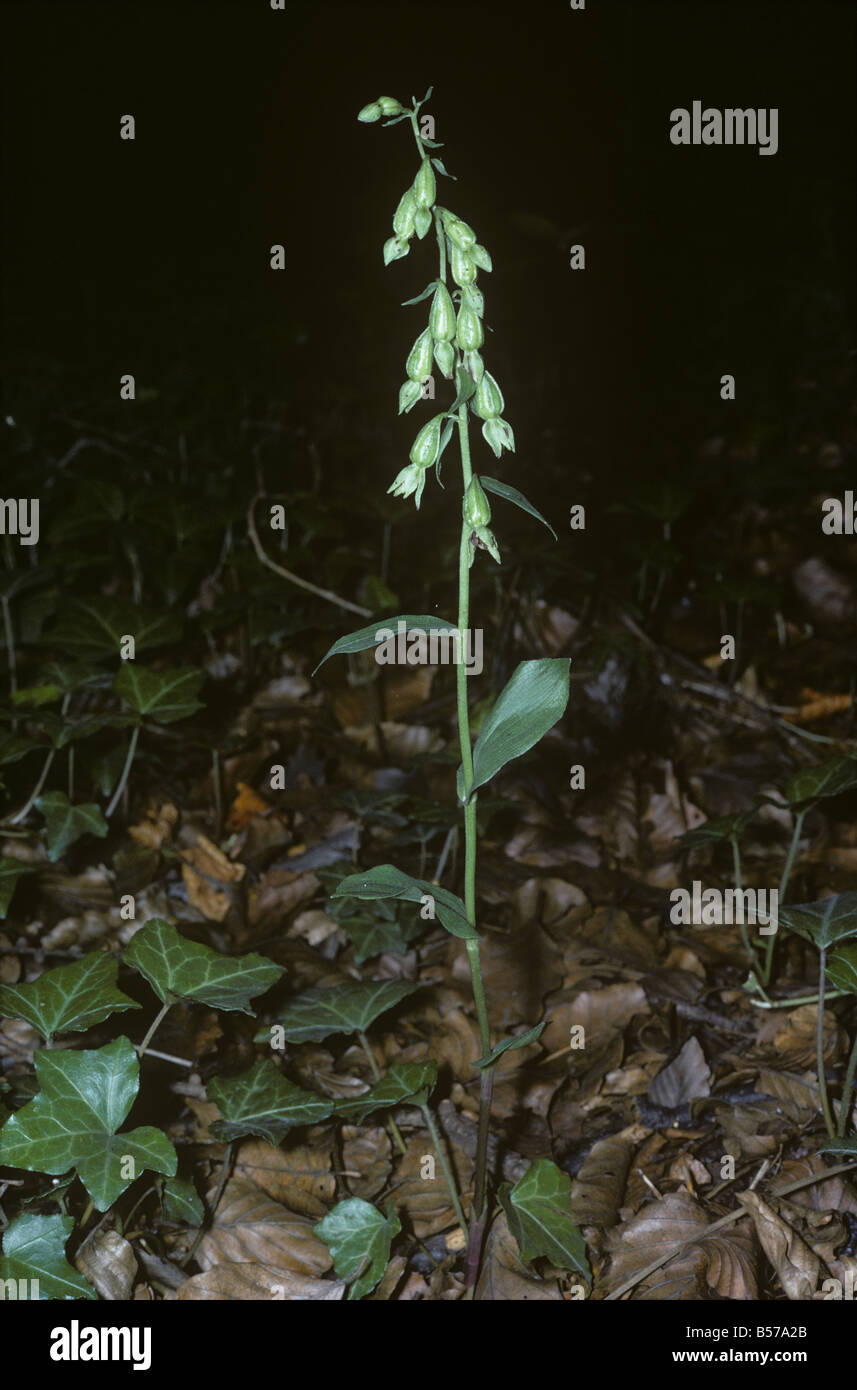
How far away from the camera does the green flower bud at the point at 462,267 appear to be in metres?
1.30

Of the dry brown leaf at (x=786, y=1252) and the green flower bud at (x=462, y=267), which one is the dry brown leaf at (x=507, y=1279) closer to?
the dry brown leaf at (x=786, y=1252)

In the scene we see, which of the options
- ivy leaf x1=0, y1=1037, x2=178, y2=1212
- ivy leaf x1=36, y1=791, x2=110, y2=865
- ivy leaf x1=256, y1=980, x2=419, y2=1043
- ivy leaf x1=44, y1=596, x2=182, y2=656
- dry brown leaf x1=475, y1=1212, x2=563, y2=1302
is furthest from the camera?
ivy leaf x1=44, y1=596, x2=182, y2=656

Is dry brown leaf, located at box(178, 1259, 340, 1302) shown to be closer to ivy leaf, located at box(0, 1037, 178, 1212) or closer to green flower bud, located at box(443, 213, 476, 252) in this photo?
ivy leaf, located at box(0, 1037, 178, 1212)

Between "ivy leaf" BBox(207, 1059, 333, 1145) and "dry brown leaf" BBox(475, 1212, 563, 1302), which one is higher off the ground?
"ivy leaf" BBox(207, 1059, 333, 1145)

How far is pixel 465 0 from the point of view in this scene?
5523mm

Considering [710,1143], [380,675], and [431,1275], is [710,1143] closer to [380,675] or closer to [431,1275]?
[431,1275]

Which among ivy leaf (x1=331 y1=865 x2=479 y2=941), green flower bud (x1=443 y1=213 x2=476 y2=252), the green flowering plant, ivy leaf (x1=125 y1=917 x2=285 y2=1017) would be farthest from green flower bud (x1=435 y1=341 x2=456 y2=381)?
ivy leaf (x1=125 y1=917 x2=285 y2=1017)

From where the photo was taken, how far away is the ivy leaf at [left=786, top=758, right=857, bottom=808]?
6.59ft

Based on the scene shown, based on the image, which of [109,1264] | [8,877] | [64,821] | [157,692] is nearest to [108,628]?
[157,692]

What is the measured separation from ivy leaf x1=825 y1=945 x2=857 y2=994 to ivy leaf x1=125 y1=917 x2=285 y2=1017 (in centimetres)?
97

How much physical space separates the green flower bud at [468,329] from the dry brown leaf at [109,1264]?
156cm

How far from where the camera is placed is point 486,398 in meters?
1.35

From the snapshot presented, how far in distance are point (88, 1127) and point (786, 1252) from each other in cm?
118

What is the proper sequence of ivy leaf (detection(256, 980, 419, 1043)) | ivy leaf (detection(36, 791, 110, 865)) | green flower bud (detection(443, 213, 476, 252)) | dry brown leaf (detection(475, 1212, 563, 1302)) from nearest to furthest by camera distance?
1. green flower bud (detection(443, 213, 476, 252))
2. dry brown leaf (detection(475, 1212, 563, 1302))
3. ivy leaf (detection(256, 980, 419, 1043))
4. ivy leaf (detection(36, 791, 110, 865))
